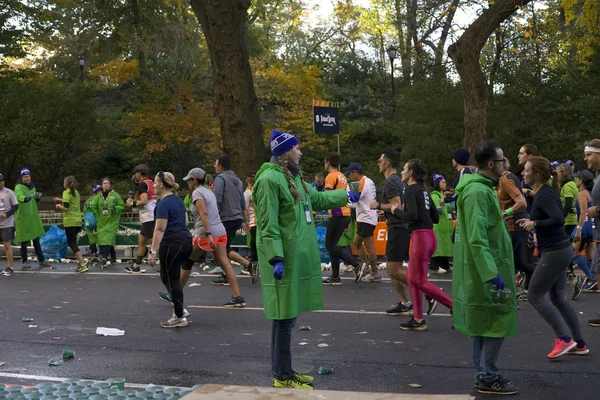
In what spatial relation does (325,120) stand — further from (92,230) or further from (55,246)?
(55,246)

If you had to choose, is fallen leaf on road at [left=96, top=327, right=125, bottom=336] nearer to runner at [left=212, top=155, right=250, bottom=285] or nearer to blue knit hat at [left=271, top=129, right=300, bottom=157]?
runner at [left=212, top=155, right=250, bottom=285]

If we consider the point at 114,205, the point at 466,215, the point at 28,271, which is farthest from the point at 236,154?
the point at 466,215

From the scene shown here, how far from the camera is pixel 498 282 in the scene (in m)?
5.84

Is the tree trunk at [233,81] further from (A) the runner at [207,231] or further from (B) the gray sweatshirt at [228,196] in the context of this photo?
(A) the runner at [207,231]

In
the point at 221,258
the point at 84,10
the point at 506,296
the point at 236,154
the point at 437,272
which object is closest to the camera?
the point at 506,296

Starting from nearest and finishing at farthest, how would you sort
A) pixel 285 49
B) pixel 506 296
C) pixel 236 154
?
pixel 506 296 → pixel 236 154 → pixel 285 49

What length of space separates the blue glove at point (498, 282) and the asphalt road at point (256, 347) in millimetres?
958

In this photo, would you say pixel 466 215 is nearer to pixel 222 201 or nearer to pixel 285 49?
pixel 222 201

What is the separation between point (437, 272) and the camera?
14.4 m

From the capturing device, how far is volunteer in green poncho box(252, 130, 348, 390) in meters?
6.08

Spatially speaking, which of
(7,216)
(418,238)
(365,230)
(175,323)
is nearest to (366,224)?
(365,230)

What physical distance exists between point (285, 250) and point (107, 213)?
10.9 m

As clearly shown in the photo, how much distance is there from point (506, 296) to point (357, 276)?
7493 millimetres

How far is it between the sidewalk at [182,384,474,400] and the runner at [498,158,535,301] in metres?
4.44
